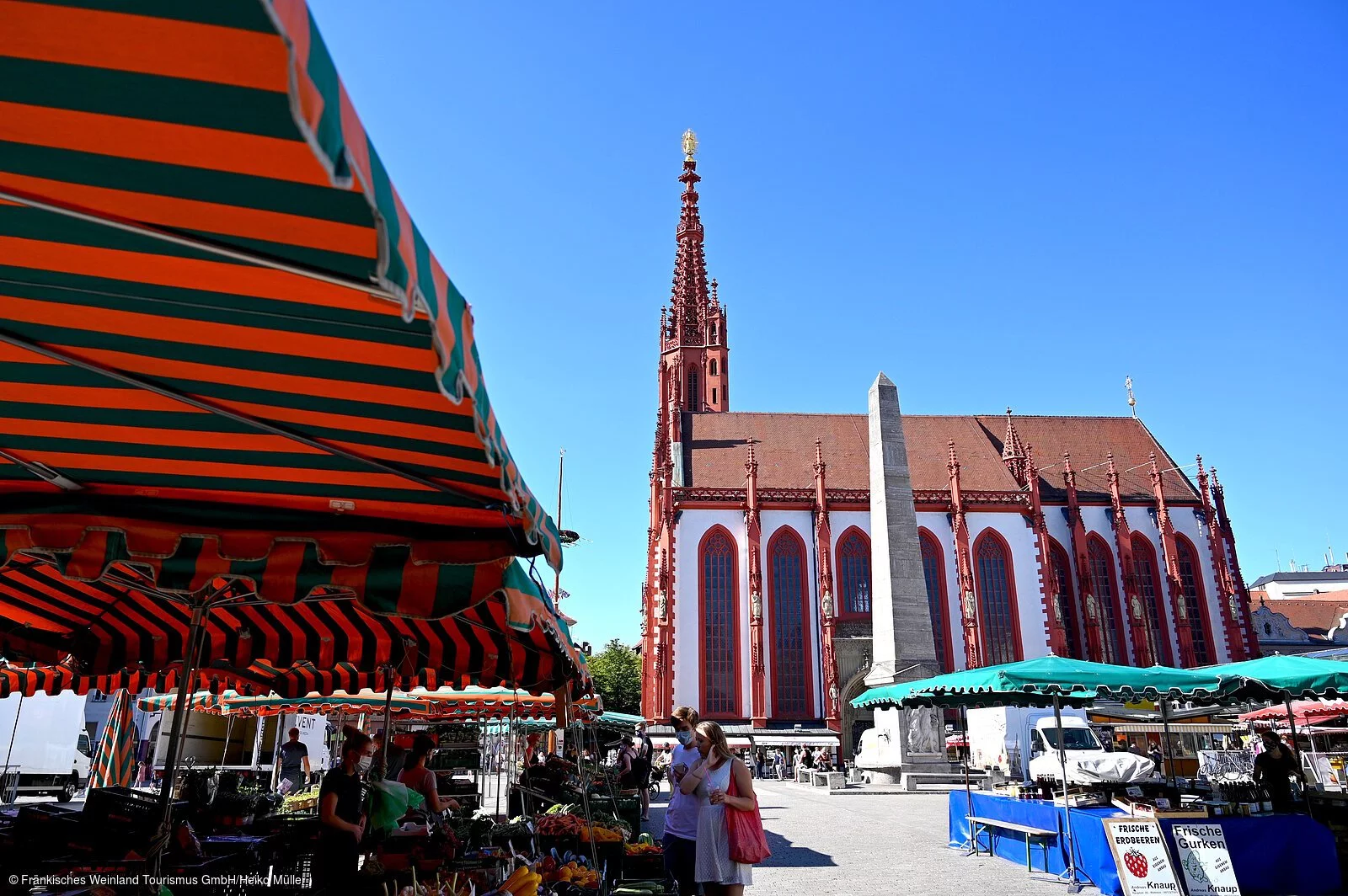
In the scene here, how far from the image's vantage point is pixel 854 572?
3991 cm

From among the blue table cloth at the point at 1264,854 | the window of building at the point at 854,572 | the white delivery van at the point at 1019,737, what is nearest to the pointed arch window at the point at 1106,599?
the window of building at the point at 854,572

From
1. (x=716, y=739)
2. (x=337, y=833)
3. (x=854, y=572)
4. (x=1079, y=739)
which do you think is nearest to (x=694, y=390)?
(x=854, y=572)

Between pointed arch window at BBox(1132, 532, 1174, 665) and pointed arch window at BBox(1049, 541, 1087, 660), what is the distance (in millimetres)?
2880

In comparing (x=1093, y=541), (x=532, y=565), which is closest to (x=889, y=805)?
(x=532, y=565)

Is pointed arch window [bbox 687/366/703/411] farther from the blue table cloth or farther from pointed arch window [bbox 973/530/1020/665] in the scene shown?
the blue table cloth

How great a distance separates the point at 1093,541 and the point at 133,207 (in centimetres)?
4544

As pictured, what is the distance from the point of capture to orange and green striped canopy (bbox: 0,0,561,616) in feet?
5.26

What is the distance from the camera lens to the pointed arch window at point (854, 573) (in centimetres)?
3934

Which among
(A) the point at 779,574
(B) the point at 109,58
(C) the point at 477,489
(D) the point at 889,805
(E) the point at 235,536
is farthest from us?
(A) the point at 779,574

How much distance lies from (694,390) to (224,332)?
49.5 meters

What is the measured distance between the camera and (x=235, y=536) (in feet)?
13.2

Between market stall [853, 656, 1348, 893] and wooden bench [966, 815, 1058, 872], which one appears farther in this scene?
wooden bench [966, 815, 1058, 872]

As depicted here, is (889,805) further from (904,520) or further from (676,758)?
(676,758)

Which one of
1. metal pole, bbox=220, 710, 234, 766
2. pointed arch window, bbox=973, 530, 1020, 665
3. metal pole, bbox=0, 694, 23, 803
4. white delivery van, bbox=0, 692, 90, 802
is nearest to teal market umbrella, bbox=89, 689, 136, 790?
metal pole, bbox=220, 710, 234, 766
